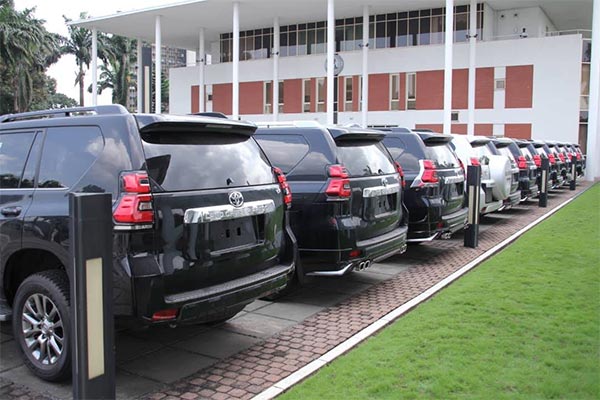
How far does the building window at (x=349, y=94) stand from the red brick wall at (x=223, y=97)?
10.5 m

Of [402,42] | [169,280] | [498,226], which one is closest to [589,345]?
[169,280]

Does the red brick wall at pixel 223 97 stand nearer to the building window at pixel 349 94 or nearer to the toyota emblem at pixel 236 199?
the building window at pixel 349 94

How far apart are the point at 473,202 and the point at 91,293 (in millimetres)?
7977

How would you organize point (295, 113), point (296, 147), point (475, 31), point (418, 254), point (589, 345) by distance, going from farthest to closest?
1. point (295, 113)
2. point (475, 31)
3. point (418, 254)
4. point (296, 147)
5. point (589, 345)

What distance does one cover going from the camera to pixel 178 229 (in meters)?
4.06

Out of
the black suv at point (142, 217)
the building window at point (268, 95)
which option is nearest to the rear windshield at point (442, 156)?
the black suv at point (142, 217)

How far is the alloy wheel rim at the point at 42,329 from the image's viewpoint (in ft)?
14.1

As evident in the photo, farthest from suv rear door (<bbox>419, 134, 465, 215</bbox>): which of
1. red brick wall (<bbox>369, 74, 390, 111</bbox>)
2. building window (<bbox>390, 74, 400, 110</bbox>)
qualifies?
red brick wall (<bbox>369, 74, 390, 111</bbox>)

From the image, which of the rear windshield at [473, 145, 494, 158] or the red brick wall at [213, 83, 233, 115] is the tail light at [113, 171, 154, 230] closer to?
the rear windshield at [473, 145, 494, 158]

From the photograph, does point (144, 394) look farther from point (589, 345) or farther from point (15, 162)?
point (589, 345)

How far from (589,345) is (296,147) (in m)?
3.63

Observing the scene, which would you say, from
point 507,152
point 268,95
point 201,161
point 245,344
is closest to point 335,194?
point 245,344

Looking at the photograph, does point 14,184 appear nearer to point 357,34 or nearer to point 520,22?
point 520,22

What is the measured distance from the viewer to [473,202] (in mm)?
9945
